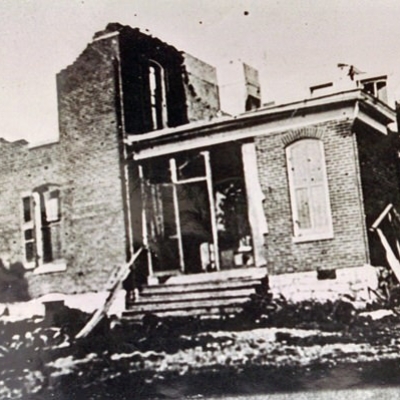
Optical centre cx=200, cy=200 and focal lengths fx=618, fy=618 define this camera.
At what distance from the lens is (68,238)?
135 inches

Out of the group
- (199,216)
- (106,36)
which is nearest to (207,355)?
(199,216)

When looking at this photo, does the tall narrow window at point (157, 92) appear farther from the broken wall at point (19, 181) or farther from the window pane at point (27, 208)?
the window pane at point (27, 208)

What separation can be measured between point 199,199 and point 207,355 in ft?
2.68

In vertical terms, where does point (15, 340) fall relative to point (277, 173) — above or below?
below

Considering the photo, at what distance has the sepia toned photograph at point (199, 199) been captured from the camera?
9.99ft

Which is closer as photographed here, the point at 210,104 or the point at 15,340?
the point at 210,104

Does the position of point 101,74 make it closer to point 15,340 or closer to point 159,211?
point 159,211

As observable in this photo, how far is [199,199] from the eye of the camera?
329 centimetres

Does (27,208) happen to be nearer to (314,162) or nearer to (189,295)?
(189,295)

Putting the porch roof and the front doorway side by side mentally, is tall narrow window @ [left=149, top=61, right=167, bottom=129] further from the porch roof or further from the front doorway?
the front doorway

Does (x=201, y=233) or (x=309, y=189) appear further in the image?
(x=201, y=233)

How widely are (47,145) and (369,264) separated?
1854mm

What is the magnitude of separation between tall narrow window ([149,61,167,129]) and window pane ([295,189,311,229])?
0.83 meters

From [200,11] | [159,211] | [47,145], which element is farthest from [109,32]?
[159,211]
